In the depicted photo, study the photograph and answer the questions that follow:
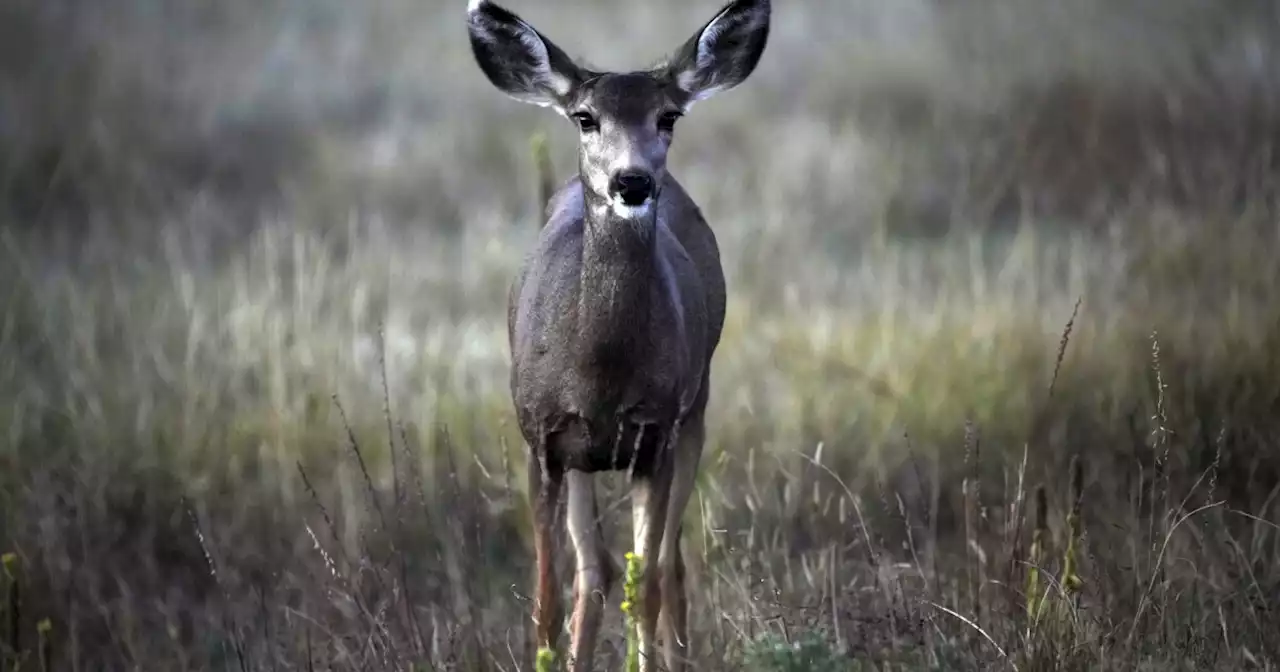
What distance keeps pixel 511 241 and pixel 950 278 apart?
3393 mm

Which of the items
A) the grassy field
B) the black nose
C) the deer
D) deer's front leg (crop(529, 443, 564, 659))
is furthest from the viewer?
the grassy field

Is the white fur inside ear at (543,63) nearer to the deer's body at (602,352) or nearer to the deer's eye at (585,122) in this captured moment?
the deer's eye at (585,122)

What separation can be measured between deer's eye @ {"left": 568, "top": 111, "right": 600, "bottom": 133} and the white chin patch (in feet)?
0.95

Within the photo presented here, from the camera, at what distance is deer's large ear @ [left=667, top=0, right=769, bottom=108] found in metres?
5.66

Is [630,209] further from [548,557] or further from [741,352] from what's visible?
[741,352]

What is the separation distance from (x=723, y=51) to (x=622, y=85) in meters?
0.55

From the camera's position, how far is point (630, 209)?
17.2 feet

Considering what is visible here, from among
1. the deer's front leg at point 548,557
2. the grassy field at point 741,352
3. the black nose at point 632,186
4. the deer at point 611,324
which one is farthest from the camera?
the grassy field at point 741,352

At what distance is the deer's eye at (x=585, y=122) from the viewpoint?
5.41 meters

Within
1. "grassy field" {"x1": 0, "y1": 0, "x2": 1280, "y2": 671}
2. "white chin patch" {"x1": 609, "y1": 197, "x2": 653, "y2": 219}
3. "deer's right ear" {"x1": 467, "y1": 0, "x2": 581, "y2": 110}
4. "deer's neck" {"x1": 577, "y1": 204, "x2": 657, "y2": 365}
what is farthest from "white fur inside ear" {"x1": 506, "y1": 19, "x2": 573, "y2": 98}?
"grassy field" {"x1": 0, "y1": 0, "x2": 1280, "y2": 671}

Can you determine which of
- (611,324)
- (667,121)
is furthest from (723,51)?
(611,324)

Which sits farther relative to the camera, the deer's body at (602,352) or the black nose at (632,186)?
the deer's body at (602,352)

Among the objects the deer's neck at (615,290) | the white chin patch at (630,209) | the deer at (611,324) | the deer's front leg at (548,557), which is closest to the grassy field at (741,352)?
the deer's front leg at (548,557)

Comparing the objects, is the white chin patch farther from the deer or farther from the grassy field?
the grassy field
